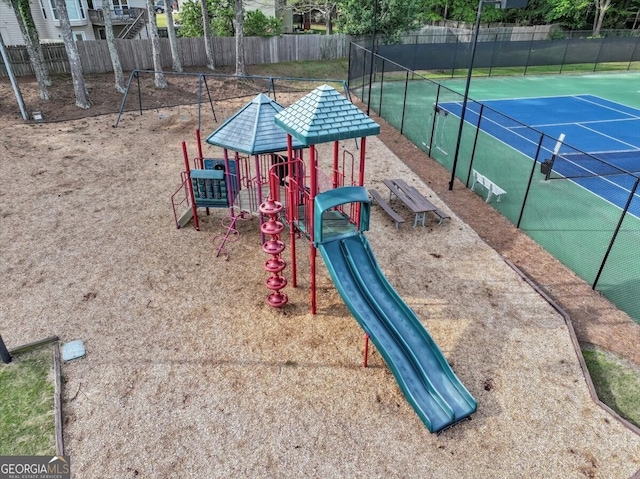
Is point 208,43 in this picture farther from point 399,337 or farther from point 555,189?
point 399,337

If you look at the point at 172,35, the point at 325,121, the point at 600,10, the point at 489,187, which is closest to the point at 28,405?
the point at 325,121

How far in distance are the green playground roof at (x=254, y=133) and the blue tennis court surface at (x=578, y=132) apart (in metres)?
5.79

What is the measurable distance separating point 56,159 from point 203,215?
6.93 m

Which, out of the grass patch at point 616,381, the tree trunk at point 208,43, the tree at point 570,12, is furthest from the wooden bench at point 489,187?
the tree at point 570,12

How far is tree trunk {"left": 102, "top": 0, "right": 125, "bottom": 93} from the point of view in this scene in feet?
62.5

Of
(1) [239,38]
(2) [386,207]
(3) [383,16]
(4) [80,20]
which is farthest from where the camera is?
(4) [80,20]

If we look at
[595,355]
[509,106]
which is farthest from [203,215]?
[509,106]

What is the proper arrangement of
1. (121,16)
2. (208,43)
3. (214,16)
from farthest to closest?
(121,16) → (214,16) → (208,43)

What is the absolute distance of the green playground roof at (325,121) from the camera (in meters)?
6.89

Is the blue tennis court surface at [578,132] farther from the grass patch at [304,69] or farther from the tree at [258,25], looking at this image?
the tree at [258,25]

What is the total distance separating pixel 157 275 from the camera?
364 inches

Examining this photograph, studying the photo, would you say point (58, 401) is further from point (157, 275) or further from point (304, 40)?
point (304, 40)

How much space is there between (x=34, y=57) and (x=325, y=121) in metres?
18.1

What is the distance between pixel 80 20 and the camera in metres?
33.5
